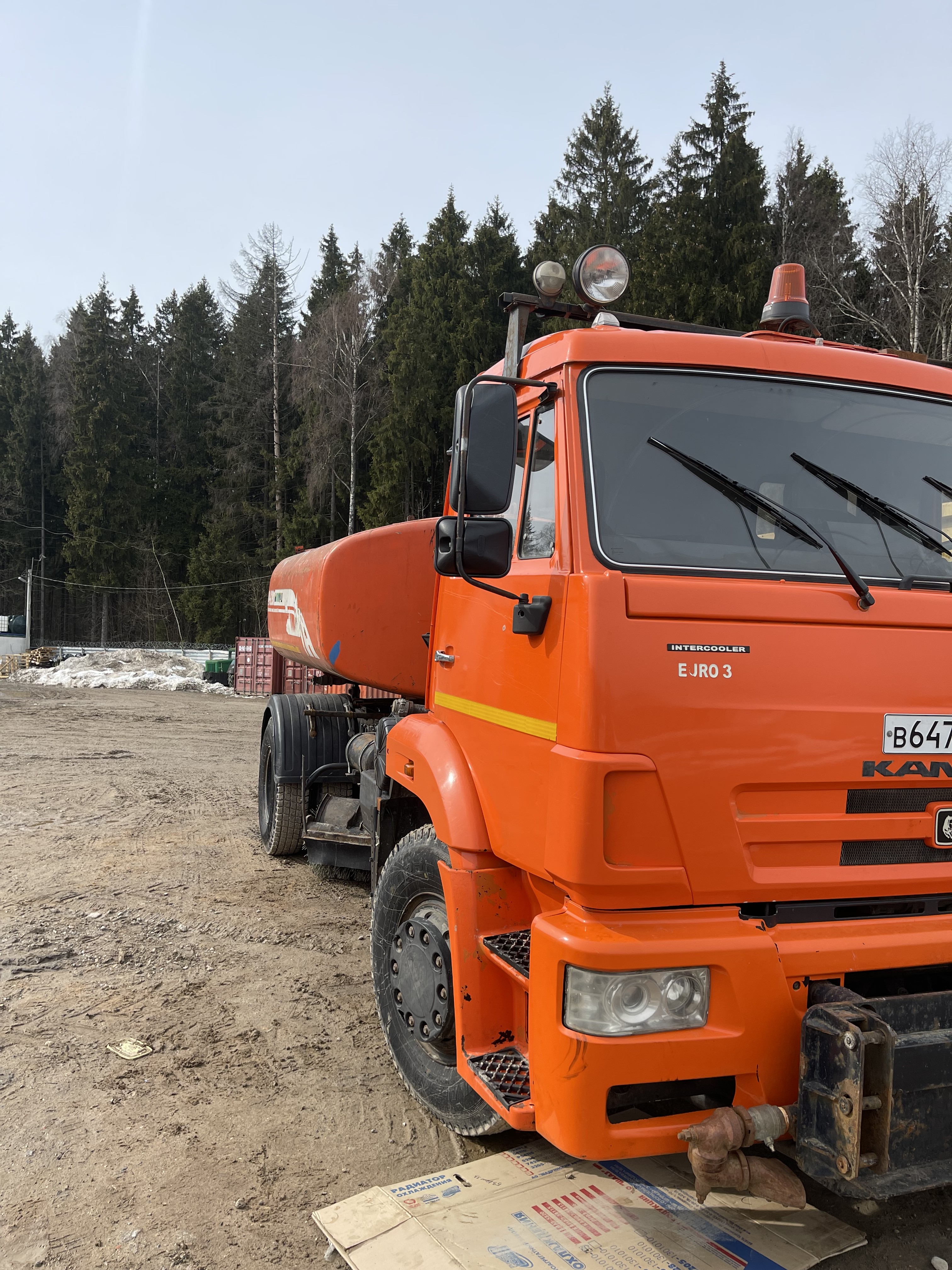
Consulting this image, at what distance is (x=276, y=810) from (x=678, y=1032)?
5.08 m

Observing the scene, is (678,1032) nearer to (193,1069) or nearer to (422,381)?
(193,1069)

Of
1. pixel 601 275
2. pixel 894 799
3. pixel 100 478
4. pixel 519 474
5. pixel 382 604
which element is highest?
pixel 100 478

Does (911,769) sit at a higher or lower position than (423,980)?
higher

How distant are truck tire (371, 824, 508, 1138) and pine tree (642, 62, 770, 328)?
24040 mm

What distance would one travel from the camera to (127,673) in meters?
28.6

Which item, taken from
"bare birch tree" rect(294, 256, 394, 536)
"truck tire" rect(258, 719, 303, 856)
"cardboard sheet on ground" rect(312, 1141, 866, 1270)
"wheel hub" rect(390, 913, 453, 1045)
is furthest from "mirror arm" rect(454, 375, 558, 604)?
"bare birch tree" rect(294, 256, 394, 536)

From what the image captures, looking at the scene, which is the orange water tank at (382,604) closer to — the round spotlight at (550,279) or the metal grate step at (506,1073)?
the round spotlight at (550,279)

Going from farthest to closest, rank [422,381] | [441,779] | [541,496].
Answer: [422,381]
[441,779]
[541,496]

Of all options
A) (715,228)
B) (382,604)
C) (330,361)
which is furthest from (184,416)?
(382,604)

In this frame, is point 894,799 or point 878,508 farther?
point 878,508

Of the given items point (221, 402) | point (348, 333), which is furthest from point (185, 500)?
point (348, 333)

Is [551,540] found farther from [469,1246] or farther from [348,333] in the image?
[348,333]

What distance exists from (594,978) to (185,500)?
5174 centimetres

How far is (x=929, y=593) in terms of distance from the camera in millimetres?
2645
